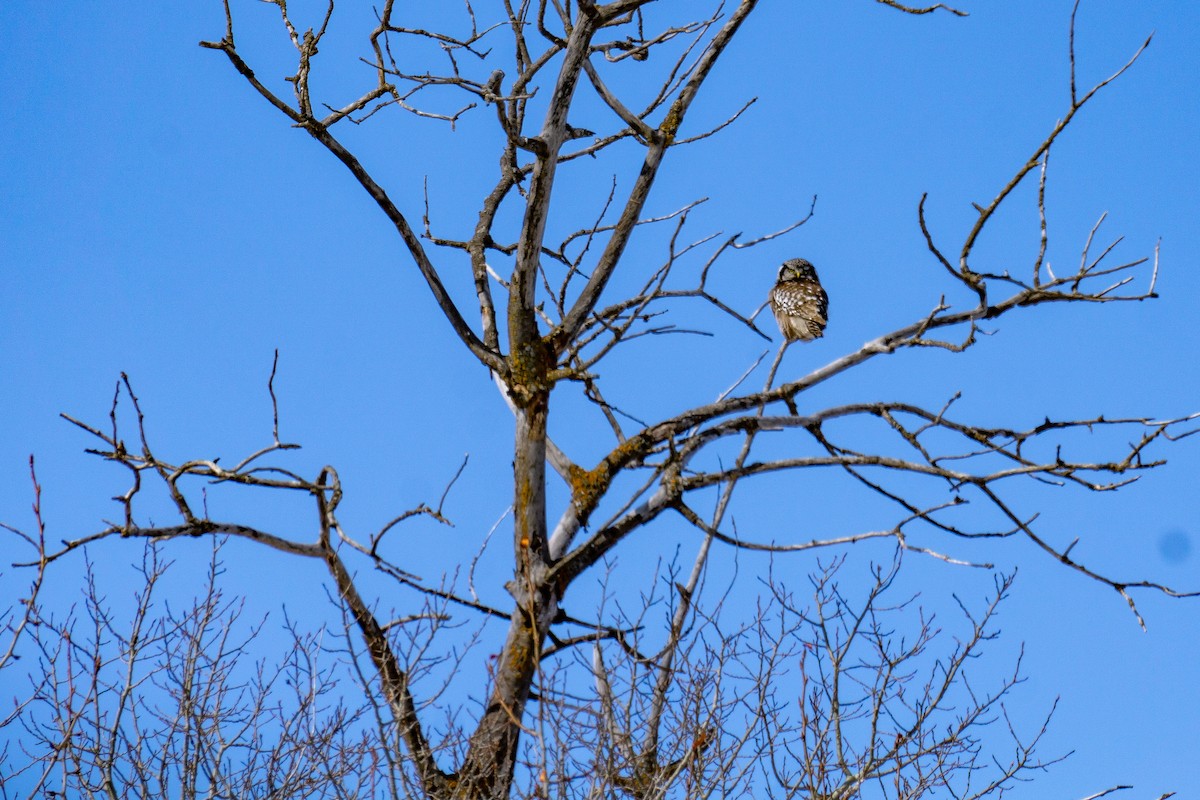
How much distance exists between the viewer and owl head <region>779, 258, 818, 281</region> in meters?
8.98

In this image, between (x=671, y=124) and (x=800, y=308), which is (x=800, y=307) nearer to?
(x=800, y=308)

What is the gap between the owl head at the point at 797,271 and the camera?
353 inches

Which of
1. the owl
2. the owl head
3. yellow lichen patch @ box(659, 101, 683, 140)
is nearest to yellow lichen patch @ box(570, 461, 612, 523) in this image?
yellow lichen patch @ box(659, 101, 683, 140)

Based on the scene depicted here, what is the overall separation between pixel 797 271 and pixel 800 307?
925 millimetres

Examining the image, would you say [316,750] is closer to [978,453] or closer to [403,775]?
[403,775]

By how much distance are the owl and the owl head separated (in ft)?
0.04

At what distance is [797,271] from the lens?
9188 millimetres

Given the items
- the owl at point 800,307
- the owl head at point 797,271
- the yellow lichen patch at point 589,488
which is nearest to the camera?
the yellow lichen patch at point 589,488

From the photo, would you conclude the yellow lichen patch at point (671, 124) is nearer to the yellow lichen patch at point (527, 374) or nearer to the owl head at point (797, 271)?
the yellow lichen patch at point (527, 374)

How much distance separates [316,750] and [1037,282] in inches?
163

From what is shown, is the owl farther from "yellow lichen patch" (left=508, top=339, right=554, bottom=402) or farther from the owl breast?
"yellow lichen patch" (left=508, top=339, right=554, bottom=402)

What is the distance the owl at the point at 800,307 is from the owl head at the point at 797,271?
1cm

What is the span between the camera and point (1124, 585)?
4.62 meters

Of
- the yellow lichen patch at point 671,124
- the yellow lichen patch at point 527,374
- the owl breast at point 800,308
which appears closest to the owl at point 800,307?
the owl breast at point 800,308
